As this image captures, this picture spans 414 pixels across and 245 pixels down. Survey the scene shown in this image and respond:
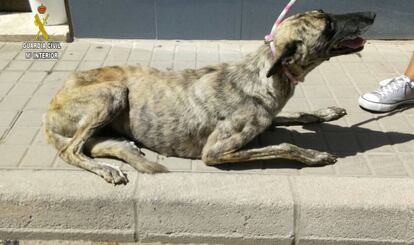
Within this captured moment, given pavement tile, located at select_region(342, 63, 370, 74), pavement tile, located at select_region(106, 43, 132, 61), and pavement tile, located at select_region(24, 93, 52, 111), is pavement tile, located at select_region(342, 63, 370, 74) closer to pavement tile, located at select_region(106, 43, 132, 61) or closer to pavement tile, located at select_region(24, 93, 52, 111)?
pavement tile, located at select_region(106, 43, 132, 61)

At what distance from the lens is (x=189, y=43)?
20.4 feet

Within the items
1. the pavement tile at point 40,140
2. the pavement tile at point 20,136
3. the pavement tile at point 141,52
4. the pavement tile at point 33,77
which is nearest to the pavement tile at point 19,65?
the pavement tile at point 33,77

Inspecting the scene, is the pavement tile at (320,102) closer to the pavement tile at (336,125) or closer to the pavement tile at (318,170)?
the pavement tile at (336,125)

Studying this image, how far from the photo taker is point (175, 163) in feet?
12.1

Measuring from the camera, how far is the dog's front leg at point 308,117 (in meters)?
4.25

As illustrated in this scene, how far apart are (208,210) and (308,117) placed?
1544mm

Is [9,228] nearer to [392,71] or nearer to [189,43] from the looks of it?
[189,43]

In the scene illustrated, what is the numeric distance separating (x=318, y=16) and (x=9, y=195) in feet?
8.80

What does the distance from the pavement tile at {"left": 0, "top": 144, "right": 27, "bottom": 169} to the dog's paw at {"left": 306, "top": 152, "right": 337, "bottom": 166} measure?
2.38 metres

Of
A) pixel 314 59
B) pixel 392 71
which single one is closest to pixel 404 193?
pixel 314 59

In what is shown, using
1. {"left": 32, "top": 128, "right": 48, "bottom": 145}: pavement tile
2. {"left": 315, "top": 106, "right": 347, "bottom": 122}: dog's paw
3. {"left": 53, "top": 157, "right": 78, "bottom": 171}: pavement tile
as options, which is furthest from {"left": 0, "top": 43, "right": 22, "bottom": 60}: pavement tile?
{"left": 315, "top": 106, "right": 347, "bottom": 122}: dog's paw

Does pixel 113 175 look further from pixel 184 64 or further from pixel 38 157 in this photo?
pixel 184 64

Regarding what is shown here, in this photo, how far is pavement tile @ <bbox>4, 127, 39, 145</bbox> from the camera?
3.90 m

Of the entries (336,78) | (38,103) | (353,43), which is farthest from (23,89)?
(336,78)
